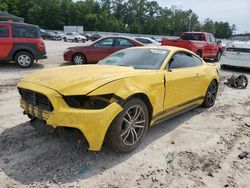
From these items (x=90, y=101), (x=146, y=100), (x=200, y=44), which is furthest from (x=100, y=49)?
(x=90, y=101)

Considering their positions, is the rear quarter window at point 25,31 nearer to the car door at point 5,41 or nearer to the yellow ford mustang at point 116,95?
the car door at point 5,41

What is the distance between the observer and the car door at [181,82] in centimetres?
472

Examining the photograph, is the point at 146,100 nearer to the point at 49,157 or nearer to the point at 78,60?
the point at 49,157

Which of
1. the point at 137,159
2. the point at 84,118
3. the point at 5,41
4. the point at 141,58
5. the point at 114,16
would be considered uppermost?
the point at 114,16

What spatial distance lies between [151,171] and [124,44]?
9009 mm

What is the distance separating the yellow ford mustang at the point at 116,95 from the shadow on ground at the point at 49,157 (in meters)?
0.28

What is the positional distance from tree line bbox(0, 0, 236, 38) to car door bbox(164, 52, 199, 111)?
76.1 meters

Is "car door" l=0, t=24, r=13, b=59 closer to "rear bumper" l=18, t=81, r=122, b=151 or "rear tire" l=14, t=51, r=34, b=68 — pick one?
"rear tire" l=14, t=51, r=34, b=68

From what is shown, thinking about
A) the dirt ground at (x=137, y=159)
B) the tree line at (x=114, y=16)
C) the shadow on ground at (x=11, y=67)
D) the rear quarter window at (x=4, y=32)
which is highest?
the tree line at (x=114, y=16)

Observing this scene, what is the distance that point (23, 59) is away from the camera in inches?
452

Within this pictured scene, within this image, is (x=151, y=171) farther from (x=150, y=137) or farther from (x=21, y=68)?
(x=21, y=68)

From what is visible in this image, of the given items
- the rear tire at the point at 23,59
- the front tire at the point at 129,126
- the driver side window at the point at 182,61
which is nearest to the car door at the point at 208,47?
the rear tire at the point at 23,59

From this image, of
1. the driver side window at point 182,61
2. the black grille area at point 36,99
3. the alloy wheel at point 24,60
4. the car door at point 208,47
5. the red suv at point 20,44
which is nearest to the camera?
the black grille area at point 36,99

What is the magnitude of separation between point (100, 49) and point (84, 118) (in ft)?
29.4
